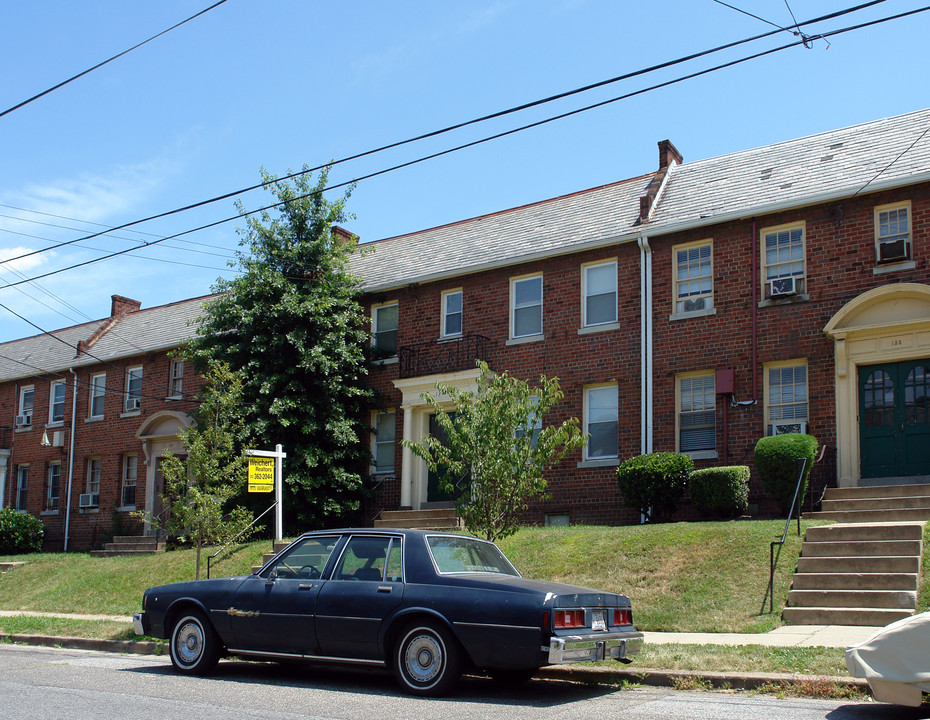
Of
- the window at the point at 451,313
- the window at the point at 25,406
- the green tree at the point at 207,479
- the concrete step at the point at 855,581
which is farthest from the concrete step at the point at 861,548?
the window at the point at 25,406

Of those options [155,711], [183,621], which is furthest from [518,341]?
[155,711]

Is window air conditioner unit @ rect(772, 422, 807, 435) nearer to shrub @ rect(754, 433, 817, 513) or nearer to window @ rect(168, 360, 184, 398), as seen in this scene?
shrub @ rect(754, 433, 817, 513)

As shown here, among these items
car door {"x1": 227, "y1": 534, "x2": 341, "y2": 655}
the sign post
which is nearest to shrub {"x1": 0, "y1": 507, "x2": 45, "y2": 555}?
the sign post

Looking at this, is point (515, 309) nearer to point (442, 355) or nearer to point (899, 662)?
point (442, 355)

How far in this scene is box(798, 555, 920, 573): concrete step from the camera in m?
12.0

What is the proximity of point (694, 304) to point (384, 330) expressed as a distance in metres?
8.24

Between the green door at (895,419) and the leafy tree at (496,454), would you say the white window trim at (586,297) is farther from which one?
the leafy tree at (496,454)

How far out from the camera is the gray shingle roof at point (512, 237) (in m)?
21.4

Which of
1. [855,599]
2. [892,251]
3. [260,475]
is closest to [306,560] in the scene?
[855,599]

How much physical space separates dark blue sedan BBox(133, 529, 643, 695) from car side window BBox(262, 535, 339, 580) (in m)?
0.01

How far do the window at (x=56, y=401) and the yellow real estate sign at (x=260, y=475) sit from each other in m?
14.9

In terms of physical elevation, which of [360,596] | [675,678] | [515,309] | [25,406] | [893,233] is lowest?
[675,678]

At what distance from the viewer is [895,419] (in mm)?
16906

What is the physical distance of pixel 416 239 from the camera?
87.1 ft
